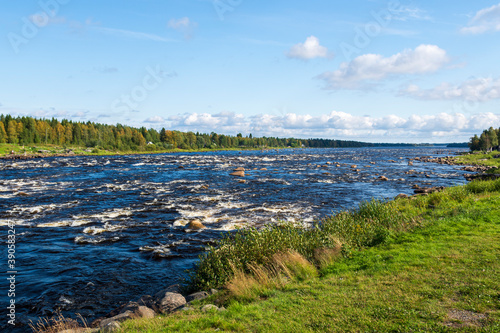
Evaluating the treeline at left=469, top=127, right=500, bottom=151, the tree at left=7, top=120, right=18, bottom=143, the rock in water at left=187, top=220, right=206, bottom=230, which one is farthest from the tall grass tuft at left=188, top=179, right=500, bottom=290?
the tree at left=7, top=120, right=18, bottom=143

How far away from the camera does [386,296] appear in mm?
8516

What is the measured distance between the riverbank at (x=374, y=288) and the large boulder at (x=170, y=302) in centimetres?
97

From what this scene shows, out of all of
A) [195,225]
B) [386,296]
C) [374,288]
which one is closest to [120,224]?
[195,225]

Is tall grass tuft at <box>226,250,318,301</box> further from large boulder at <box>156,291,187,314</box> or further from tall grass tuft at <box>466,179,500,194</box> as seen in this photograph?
tall grass tuft at <box>466,179,500,194</box>

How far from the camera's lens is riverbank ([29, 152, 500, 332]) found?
735cm

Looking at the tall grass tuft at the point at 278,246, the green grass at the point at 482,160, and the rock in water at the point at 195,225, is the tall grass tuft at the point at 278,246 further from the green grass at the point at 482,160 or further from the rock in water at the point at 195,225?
the green grass at the point at 482,160

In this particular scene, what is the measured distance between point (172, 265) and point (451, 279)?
1288 centimetres

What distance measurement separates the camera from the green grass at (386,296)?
723 cm

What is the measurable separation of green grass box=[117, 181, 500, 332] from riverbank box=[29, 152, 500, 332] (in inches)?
1.0

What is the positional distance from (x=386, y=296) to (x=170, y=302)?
23.5 ft

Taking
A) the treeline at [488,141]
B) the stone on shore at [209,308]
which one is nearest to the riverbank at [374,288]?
the stone on shore at [209,308]

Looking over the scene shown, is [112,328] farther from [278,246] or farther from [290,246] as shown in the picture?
[290,246]

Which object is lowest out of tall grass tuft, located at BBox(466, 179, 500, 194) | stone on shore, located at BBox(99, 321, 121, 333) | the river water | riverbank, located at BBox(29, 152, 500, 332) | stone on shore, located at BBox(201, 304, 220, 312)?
the river water

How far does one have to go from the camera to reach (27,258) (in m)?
17.0
